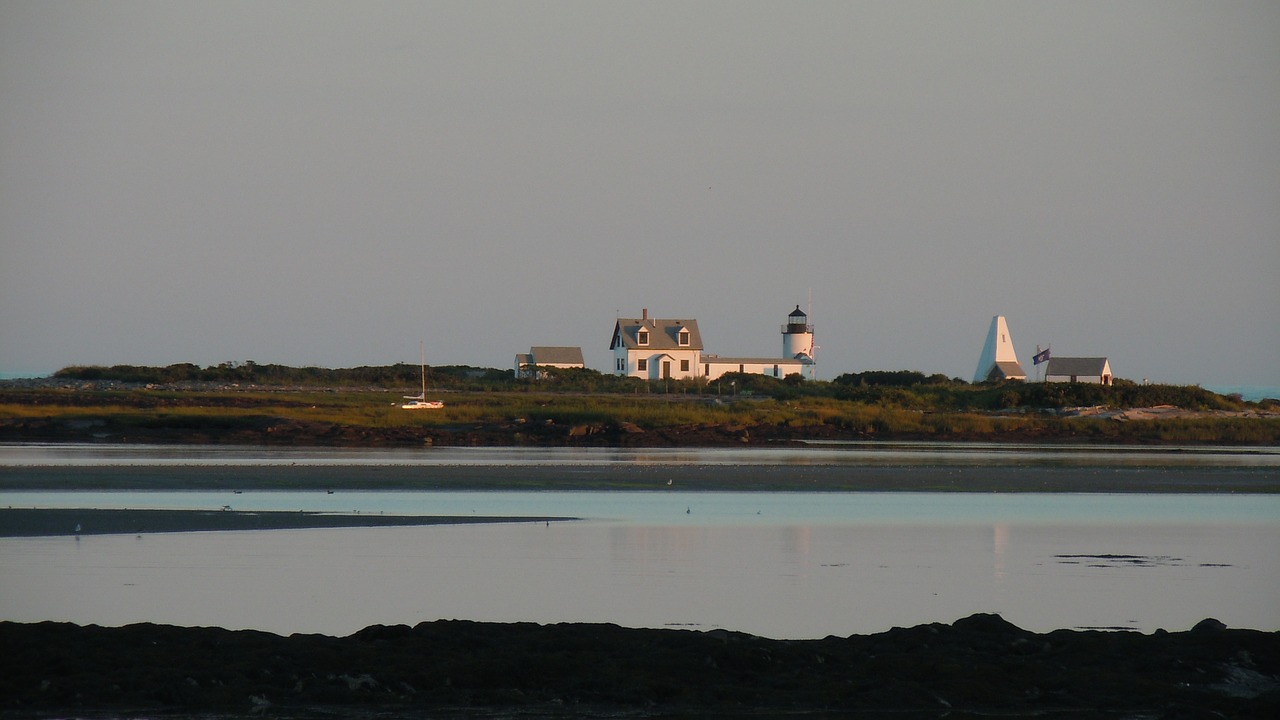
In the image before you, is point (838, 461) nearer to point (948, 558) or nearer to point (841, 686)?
point (948, 558)

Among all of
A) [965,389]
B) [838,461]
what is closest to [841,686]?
[838,461]

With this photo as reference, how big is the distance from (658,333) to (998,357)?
19361mm

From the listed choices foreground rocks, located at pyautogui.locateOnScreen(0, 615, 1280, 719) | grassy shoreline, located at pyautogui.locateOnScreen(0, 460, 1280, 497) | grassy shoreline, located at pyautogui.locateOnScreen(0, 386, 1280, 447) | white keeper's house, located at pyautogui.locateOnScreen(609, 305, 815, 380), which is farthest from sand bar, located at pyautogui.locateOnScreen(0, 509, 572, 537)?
white keeper's house, located at pyautogui.locateOnScreen(609, 305, 815, 380)

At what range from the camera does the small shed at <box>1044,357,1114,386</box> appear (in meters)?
73.2

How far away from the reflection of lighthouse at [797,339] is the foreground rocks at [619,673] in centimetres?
7262

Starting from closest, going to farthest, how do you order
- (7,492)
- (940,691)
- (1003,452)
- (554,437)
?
(940,691), (7,492), (1003,452), (554,437)

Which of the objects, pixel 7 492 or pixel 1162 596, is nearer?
pixel 1162 596

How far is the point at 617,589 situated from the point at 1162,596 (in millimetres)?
4940

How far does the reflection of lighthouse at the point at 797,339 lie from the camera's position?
82.9 m

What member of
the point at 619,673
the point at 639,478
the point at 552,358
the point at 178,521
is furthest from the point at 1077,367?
the point at 619,673

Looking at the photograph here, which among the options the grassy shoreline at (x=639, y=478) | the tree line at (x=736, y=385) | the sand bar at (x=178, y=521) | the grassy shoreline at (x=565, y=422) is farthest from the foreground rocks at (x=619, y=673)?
the tree line at (x=736, y=385)

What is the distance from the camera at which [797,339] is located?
83.2 metres

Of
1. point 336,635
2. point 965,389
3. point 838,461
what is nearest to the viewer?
point 336,635

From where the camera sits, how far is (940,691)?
854 centimetres
